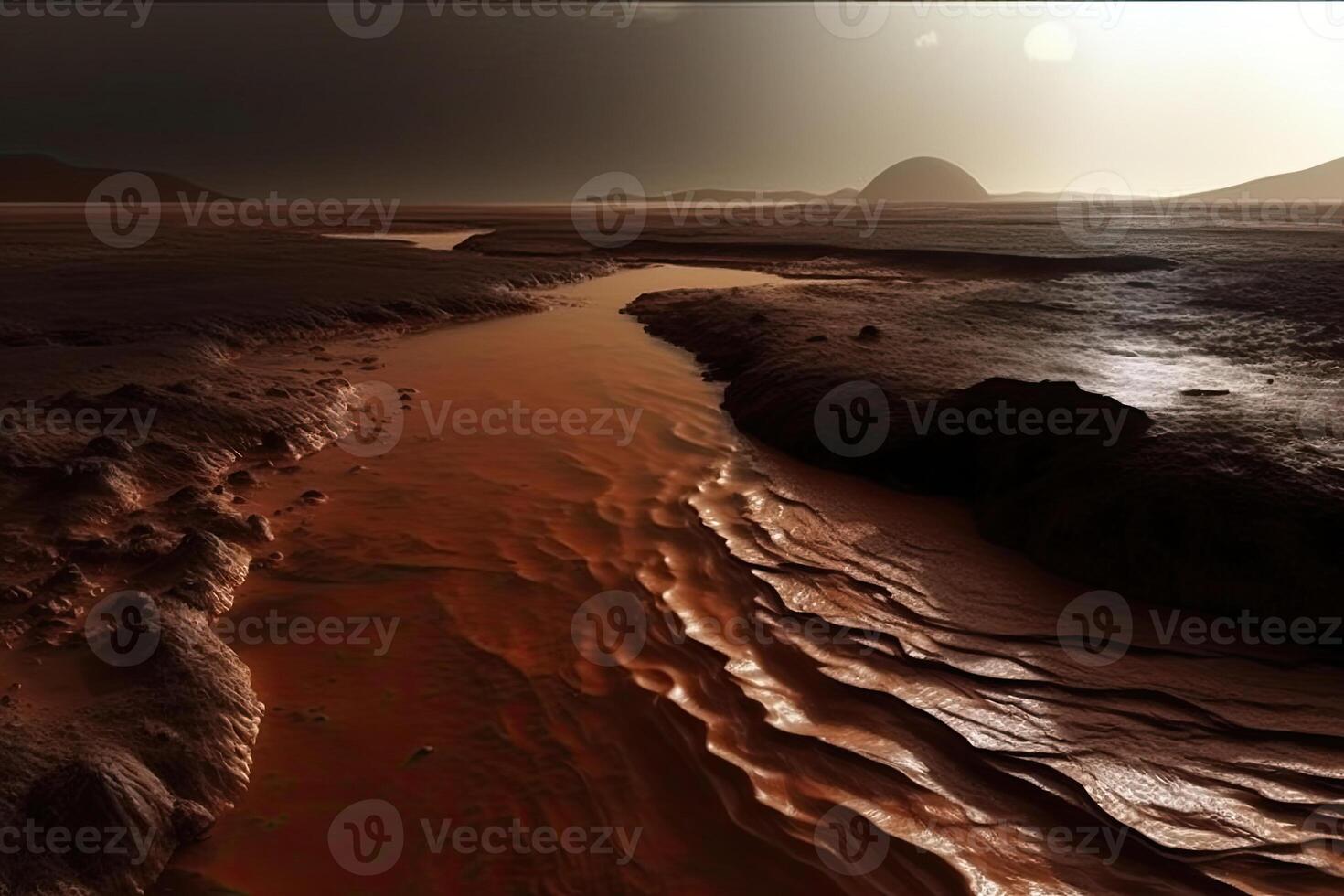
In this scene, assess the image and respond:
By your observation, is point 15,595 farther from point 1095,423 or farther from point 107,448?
point 1095,423

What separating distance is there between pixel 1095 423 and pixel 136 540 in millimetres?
8013

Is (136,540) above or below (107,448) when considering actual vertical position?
below

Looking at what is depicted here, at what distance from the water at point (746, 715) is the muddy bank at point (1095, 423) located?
25.9 inches

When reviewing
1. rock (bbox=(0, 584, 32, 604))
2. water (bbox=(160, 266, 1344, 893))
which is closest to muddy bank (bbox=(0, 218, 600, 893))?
rock (bbox=(0, 584, 32, 604))

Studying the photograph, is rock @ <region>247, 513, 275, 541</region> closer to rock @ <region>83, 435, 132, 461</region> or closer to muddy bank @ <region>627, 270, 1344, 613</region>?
rock @ <region>83, 435, 132, 461</region>

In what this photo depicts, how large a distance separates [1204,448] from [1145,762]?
3654 mm

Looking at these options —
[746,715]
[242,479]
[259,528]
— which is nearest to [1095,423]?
[746,715]

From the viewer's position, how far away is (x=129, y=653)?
4.25m

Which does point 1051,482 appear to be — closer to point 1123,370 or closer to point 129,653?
point 1123,370

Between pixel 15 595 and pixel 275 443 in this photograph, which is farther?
pixel 275 443

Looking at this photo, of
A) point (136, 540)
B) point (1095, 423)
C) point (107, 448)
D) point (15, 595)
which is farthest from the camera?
point (1095, 423)

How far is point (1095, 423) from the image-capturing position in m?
7.25

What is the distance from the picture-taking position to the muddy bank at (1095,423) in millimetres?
5695

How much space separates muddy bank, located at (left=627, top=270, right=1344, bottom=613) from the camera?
18.7ft
